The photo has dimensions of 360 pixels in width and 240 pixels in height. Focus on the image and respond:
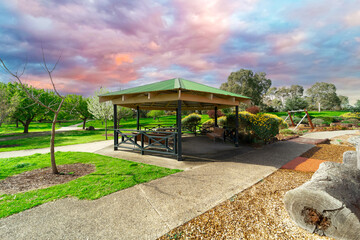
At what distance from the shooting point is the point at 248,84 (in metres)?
37.4

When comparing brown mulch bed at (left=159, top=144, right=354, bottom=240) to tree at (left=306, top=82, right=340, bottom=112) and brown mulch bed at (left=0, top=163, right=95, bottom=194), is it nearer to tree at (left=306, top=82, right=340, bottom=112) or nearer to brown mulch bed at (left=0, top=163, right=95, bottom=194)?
brown mulch bed at (left=0, top=163, right=95, bottom=194)

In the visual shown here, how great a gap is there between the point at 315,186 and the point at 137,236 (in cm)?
275

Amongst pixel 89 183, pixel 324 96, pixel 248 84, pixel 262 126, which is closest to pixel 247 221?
pixel 89 183

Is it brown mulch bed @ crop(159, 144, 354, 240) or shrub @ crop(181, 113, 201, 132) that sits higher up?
shrub @ crop(181, 113, 201, 132)

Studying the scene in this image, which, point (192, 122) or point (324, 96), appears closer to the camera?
point (192, 122)

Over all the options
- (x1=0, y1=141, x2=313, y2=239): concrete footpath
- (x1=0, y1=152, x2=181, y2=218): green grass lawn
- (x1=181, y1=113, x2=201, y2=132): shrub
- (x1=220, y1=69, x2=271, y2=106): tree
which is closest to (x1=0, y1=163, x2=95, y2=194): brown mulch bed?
(x1=0, y1=152, x2=181, y2=218): green grass lawn

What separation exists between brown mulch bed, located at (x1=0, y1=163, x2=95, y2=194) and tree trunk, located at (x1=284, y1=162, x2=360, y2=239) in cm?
537

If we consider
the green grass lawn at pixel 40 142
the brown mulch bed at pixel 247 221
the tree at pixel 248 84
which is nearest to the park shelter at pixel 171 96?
the brown mulch bed at pixel 247 221

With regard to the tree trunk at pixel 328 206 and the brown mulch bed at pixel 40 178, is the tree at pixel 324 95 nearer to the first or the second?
the tree trunk at pixel 328 206

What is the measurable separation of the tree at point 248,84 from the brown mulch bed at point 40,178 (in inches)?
1403

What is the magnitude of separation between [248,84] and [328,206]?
129 feet

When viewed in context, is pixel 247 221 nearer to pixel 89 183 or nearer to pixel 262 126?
pixel 89 183

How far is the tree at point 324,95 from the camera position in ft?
178

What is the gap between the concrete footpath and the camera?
2.35 metres
